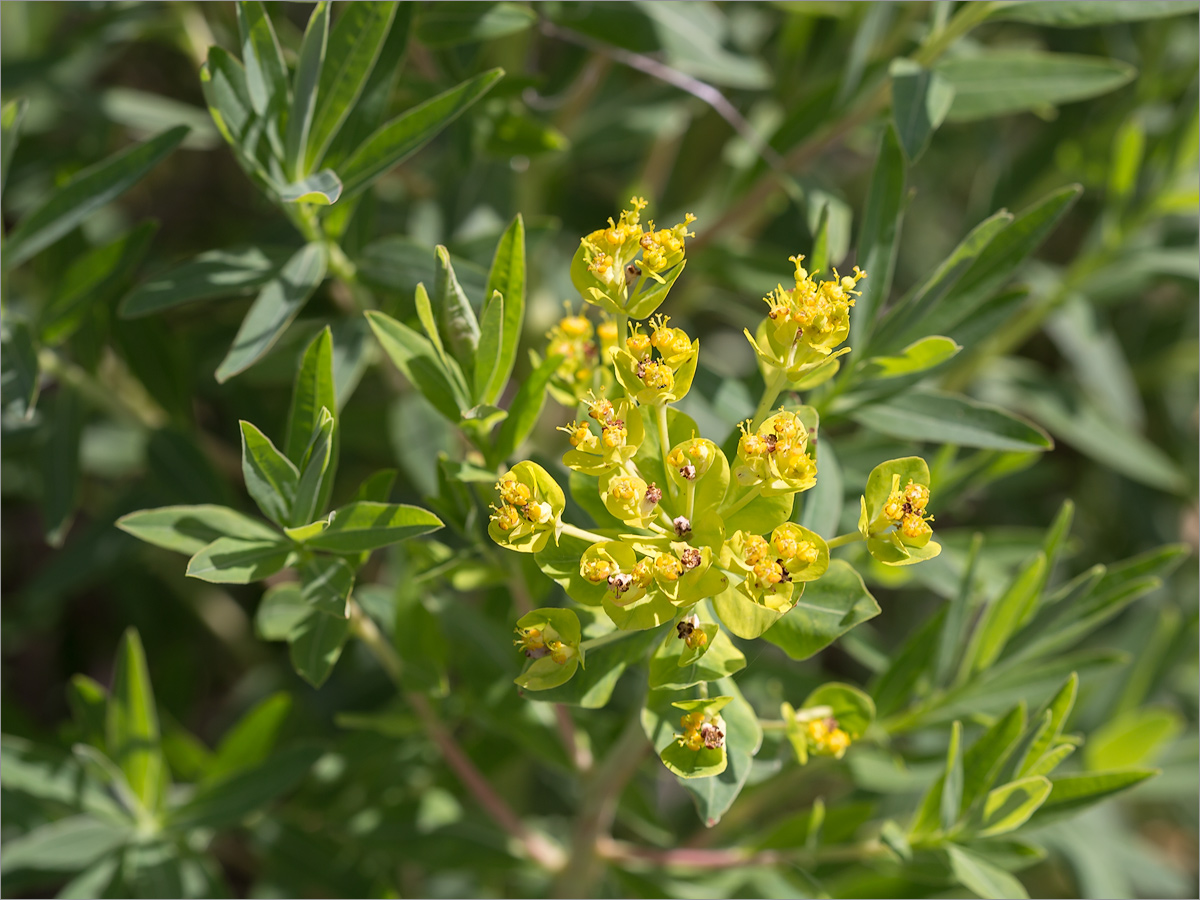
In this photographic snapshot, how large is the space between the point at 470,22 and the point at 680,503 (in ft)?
2.81

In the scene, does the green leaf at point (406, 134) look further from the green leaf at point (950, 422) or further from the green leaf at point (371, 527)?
the green leaf at point (950, 422)

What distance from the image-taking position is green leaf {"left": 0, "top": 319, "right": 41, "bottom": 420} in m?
1.34

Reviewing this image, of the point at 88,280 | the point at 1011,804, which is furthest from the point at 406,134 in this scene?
the point at 1011,804

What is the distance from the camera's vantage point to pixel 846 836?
1.56 meters

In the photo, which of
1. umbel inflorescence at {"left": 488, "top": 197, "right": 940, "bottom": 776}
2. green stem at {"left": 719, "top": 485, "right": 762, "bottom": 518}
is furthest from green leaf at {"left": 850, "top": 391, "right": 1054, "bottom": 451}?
green stem at {"left": 719, "top": 485, "right": 762, "bottom": 518}

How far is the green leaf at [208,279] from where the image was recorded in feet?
4.31

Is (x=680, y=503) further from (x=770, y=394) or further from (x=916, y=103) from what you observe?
(x=916, y=103)

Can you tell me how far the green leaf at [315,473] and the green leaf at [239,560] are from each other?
0.04 metres

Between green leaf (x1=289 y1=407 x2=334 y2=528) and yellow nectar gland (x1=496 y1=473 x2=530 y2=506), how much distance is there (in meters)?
0.23

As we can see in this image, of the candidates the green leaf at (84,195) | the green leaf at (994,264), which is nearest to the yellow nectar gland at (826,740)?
the green leaf at (994,264)

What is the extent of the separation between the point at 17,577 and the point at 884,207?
7.80ft

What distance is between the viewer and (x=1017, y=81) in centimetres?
157

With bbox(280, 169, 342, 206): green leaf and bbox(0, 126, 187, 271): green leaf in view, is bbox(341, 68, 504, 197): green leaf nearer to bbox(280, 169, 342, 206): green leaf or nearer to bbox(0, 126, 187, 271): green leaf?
bbox(280, 169, 342, 206): green leaf

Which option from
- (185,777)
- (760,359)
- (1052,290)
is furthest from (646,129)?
(185,777)
